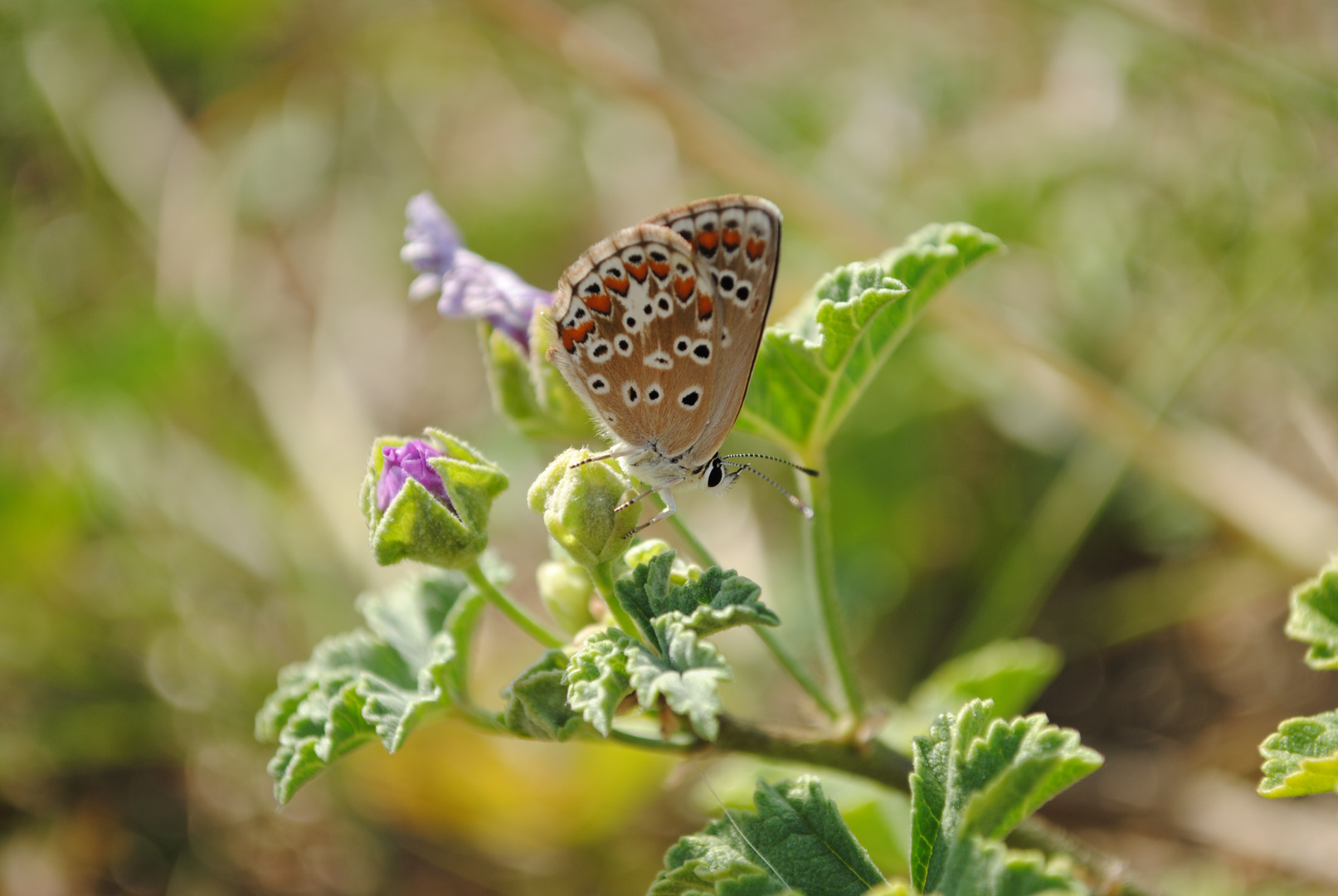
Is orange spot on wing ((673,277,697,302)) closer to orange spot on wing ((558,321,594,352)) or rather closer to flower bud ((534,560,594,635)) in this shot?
orange spot on wing ((558,321,594,352))

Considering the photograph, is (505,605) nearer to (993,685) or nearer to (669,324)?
(669,324)

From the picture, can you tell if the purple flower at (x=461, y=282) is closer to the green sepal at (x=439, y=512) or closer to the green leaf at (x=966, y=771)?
the green sepal at (x=439, y=512)

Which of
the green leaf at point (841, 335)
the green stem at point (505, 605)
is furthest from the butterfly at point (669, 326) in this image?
the green stem at point (505, 605)

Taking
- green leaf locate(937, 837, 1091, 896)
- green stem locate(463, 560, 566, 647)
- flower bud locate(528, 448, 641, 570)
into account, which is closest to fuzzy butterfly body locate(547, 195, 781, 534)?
flower bud locate(528, 448, 641, 570)

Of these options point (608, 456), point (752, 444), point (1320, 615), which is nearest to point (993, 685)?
point (1320, 615)

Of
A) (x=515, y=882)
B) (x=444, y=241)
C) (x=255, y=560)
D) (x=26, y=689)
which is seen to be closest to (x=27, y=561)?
(x=26, y=689)

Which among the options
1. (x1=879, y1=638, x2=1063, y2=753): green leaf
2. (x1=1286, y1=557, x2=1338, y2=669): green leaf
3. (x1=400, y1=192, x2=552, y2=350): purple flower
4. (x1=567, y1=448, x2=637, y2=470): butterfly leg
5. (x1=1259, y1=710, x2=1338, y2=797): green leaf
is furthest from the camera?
(x1=879, y1=638, x2=1063, y2=753): green leaf

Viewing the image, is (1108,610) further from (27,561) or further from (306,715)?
(27,561)
